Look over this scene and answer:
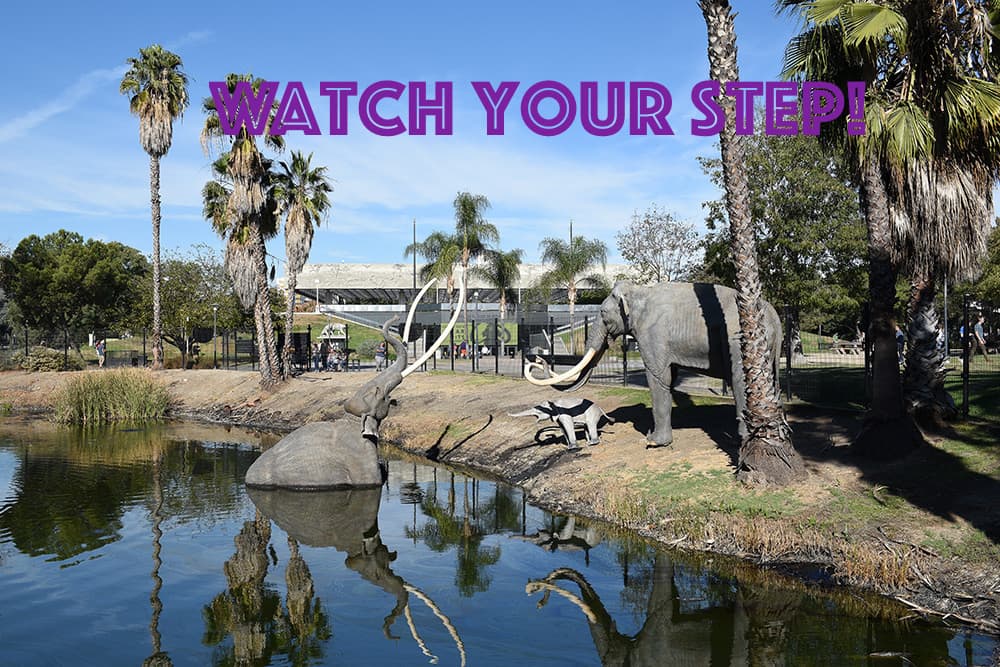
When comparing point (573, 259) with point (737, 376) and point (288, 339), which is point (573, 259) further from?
point (737, 376)

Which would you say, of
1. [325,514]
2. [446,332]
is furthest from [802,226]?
[325,514]

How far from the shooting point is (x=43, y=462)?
18125mm

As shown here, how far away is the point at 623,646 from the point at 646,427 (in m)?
8.20

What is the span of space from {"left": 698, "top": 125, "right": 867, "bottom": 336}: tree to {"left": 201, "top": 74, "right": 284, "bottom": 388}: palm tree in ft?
44.2

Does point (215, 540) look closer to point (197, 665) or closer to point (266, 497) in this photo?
point (266, 497)

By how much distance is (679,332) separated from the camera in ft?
46.7

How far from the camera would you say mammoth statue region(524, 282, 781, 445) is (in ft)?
44.9

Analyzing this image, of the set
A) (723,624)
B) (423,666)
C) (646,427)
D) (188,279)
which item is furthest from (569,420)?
(188,279)

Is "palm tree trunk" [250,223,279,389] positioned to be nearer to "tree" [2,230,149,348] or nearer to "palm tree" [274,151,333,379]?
"palm tree" [274,151,333,379]

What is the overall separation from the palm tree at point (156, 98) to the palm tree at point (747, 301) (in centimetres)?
2779

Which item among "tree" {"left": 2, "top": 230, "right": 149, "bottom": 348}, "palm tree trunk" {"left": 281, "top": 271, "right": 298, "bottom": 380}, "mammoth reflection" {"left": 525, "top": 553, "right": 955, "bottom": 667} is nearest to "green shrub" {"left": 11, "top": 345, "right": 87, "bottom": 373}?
"palm tree trunk" {"left": 281, "top": 271, "right": 298, "bottom": 380}

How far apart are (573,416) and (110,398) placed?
1654cm

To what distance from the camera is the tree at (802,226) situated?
26328 mm

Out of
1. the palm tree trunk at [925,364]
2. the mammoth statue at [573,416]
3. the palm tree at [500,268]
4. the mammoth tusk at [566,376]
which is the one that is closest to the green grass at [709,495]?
the mammoth statue at [573,416]
